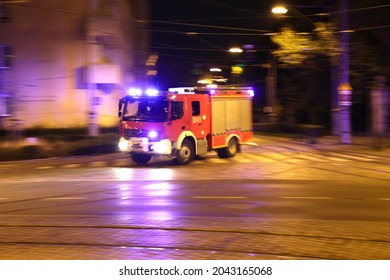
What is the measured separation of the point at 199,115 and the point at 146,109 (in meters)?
2.04

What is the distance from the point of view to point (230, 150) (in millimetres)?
23172

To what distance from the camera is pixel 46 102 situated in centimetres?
3694

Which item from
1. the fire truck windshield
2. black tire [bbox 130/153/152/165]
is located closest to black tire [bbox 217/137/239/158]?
black tire [bbox 130/153/152/165]

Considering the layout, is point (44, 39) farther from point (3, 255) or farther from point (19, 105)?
point (3, 255)

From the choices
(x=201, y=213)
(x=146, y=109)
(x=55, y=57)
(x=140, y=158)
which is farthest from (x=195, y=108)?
(x=55, y=57)

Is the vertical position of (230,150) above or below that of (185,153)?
below

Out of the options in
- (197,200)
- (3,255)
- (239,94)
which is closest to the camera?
(3,255)

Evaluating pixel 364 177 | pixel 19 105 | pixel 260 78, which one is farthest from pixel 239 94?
pixel 260 78

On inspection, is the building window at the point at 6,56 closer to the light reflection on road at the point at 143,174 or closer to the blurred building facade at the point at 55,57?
the blurred building facade at the point at 55,57

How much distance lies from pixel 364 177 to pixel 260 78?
55.5 m

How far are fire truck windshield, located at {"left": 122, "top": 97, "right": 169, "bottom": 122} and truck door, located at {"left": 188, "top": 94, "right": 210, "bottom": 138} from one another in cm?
111

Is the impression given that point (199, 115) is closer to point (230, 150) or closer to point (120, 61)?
point (230, 150)

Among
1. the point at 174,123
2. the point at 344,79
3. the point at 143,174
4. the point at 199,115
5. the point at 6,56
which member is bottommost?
the point at 143,174

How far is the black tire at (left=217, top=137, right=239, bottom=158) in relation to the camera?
2300 centimetres
